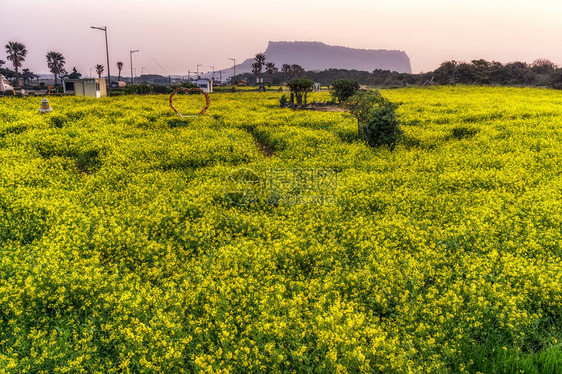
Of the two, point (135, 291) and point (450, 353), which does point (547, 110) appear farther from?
point (135, 291)

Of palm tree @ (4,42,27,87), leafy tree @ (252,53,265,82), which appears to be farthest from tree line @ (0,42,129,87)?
leafy tree @ (252,53,265,82)

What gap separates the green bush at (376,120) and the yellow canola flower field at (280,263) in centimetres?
251

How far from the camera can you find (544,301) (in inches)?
239

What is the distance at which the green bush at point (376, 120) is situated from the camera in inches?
679

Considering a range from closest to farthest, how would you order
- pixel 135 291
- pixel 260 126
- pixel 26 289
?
pixel 26 289 < pixel 135 291 < pixel 260 126

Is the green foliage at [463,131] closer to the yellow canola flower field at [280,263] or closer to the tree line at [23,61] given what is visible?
the yellow canola flower field at [280,263]

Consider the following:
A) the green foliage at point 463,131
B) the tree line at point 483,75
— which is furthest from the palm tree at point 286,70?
the green foliage at point 463,131

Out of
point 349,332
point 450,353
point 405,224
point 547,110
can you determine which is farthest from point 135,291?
point 547,110

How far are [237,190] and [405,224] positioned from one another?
198 inches

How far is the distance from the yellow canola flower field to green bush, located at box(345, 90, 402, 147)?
8.24 ft

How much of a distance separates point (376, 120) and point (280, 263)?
1183 centimetres

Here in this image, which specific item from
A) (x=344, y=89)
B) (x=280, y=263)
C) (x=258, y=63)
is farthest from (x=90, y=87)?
(x=258, y=63)

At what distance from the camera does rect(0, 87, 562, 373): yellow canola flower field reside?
16.7 ft

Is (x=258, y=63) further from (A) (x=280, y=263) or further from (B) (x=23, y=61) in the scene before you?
(A) (x=280, y=263)
